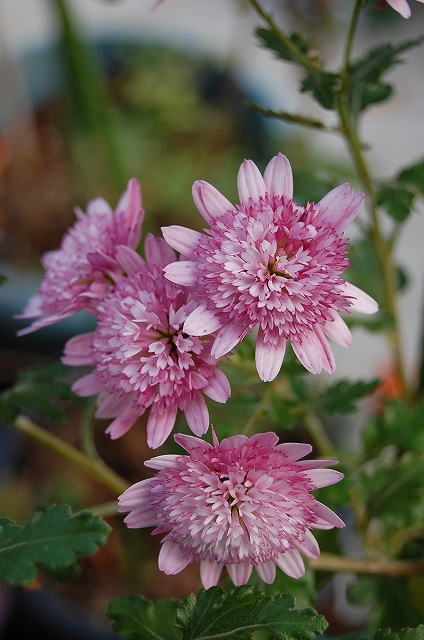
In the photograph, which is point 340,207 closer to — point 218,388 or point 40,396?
point 218,388

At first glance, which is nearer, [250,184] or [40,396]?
[250,184]

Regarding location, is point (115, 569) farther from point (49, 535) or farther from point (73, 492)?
point (49, 535)

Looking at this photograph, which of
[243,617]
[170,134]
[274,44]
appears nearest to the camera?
[243,617]

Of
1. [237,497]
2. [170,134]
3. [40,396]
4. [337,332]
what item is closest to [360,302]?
[337,332]

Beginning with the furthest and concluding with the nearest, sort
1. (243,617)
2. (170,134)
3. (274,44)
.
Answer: (170,134) → (274,44) → (243,617)

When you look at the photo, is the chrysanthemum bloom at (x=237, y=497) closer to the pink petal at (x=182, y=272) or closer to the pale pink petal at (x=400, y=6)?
the pink petal at (x=182, y=272)

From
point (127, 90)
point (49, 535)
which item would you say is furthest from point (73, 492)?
point (127, 90)
